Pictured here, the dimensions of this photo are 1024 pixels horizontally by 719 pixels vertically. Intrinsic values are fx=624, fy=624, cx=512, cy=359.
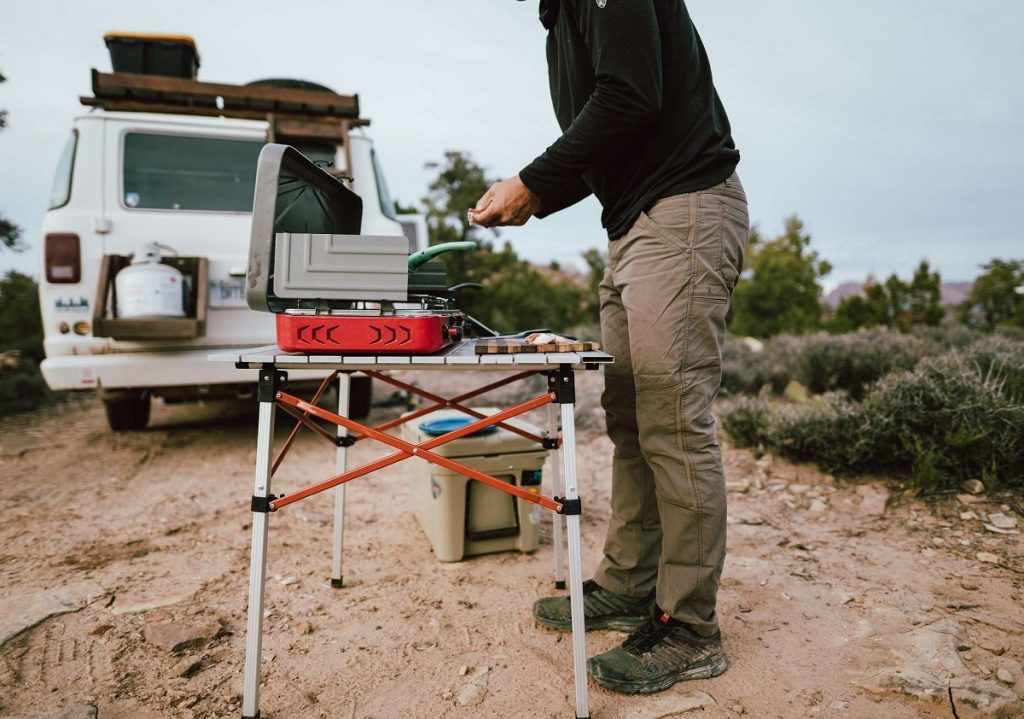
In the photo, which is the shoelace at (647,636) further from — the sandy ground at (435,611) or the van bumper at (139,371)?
the van bumper at (139,371)

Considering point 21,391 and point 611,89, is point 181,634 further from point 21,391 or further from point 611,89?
point 21,391

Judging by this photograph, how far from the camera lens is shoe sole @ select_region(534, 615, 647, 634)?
2105 millimetres

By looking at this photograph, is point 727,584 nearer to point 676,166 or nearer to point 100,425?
point 676,166

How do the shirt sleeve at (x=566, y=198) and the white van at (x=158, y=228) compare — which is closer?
the shirt sleeve at (x=566, y=198)

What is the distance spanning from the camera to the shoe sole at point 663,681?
5.82 feet

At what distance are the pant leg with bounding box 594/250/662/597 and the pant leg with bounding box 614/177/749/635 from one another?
246mm

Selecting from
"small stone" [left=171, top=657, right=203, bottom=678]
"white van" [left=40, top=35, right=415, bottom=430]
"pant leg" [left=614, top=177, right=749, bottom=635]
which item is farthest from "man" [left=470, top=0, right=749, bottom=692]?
"white van" [left=40, top=35, right=415, bottom=430]

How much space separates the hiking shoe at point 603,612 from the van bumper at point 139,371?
6.93 feet

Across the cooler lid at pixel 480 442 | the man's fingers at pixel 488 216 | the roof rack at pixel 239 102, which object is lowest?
the cooler lid at pixel 480 442

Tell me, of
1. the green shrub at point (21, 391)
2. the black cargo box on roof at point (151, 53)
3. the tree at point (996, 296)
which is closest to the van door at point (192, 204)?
the black cargo box on roof at point (151, 53)

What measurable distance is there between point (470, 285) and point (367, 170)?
100 inches

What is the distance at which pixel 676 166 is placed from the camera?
1.78m

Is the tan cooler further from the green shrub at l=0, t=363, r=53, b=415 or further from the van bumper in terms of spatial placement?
the green shrub at l=0, t=363, r=53, b=415

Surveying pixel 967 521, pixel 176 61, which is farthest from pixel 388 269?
pixel 176 61
